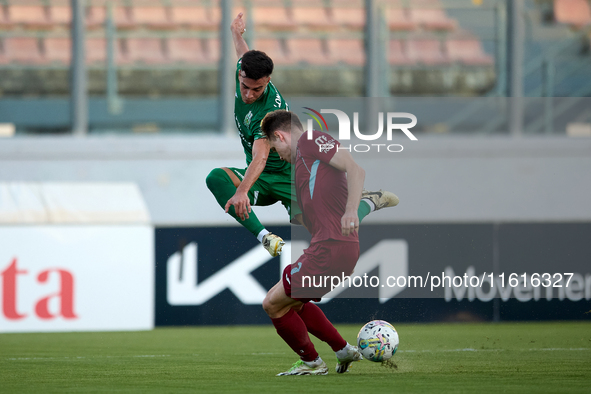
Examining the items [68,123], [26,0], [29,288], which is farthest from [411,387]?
[26,0]

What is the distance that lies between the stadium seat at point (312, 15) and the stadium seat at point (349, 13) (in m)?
0.12

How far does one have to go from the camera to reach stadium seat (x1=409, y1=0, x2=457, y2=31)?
11.0 meters

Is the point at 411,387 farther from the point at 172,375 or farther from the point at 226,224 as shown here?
the point at 226,224

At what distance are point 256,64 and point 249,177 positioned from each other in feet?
2.30

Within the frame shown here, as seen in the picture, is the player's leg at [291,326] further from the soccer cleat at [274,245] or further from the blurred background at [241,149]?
the blurred background at [241,149]

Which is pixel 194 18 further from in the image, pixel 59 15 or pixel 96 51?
pixel 59 15

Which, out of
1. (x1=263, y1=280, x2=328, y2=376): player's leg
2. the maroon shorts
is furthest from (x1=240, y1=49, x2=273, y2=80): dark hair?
(x1=263, y1=280, x2=328, y2=376): player's leg

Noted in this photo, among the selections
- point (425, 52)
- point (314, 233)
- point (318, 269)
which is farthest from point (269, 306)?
point (425, 52)

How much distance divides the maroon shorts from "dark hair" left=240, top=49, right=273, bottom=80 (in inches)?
44.9

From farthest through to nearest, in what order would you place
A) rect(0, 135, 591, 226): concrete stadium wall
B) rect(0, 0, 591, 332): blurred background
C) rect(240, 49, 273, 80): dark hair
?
rect(0, 135, 591, 226): concrete stadium wall
rect(0, 0, 591, 332): blurred background
rect(240, 49, 273, 80): dark hair

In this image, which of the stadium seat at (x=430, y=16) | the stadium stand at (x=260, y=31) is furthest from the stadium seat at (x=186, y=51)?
the stadium seat at (x=430, y=16)

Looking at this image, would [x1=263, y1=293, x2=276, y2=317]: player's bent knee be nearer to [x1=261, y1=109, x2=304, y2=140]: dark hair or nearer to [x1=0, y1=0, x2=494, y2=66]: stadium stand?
[x1=261, y1=109, x2=304, y2=140]: dark hair

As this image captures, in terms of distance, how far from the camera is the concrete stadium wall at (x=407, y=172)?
9648mm

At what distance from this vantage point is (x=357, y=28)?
11047 millimetres
